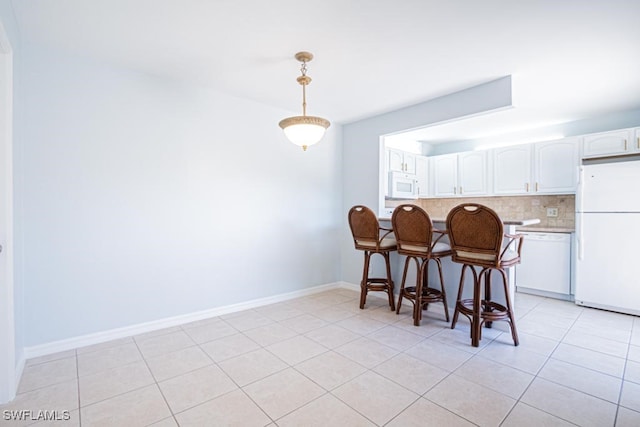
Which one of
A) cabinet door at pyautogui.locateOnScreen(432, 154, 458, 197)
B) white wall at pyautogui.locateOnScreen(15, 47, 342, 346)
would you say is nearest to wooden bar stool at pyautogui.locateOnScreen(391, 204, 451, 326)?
white wall at pyautogui.locateOnScreen(15, 47, 342, 346)

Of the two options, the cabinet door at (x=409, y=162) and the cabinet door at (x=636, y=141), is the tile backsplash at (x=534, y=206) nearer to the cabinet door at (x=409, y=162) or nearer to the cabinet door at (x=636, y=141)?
the cabinet door at (x=409, y=162)

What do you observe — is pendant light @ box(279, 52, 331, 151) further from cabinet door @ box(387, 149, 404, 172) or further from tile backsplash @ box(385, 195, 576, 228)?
tile backsplash @ box(385, 195, 576, 228)

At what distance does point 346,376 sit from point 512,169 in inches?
159

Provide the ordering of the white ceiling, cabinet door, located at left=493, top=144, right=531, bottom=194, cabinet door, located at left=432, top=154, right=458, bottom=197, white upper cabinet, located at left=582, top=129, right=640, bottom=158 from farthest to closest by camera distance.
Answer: cabinet door, located at left=432, top=154, right=458, bottom=197 < cabinet door, located at left=493, top=144, right=531, bottom=194 < white upper cabinet, located at left=582, top=129, right=640, bottom=158 < the white ceiling

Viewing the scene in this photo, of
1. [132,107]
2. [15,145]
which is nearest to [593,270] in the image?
[132,107]

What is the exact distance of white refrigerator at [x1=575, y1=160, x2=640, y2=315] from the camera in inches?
125

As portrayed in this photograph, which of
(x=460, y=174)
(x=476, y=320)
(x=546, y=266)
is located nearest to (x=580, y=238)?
(x=546, y=266)

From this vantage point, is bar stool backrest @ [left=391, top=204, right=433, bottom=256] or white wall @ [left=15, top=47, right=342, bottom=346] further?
bar stool backrest @ [left=391, top=204, right=433, bottom=256]

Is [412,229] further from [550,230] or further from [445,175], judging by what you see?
[445,175]

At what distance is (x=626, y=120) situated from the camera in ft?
12.8

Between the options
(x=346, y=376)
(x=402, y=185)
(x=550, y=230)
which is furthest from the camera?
(x=402, y=185)

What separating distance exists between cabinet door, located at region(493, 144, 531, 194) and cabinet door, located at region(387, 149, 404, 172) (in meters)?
1.40

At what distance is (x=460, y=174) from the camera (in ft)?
16.7

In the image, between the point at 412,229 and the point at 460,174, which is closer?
the point at 412,229
